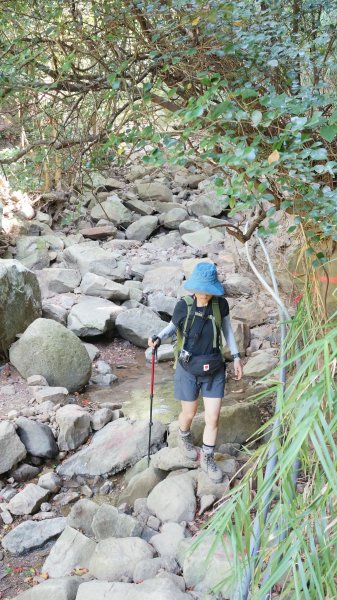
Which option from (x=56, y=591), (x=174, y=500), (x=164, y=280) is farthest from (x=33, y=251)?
(x=56, y=591)

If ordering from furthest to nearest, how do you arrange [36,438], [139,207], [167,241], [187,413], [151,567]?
[139,207] → [167,241] → [36,438] → [187,413] → [151,567]

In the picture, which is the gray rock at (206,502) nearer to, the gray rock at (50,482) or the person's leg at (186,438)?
the person's leg at (186,438)

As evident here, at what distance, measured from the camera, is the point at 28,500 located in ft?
16.1

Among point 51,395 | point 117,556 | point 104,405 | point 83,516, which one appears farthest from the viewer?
point 104,405

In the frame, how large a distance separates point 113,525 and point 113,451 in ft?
4.69

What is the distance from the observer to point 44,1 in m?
3.67

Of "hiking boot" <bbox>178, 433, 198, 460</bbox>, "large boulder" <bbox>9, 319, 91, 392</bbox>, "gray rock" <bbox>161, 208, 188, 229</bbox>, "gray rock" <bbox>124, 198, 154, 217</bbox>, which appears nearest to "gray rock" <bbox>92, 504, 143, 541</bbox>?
"hiking boot" <bbox>178, 433, 198, 460</bbox>

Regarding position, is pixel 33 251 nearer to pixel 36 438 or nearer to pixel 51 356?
pixel 51 356

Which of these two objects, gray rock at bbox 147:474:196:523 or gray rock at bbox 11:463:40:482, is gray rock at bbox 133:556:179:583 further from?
gray rock at bbox 11:463:40:482

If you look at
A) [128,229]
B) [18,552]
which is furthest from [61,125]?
[128,229]

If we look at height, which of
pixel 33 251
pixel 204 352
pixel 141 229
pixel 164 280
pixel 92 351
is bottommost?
pixel 92 351

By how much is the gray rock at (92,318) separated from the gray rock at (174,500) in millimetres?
4836

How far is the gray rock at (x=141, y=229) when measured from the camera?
14172 millimetres

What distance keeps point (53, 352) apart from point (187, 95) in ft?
14.0
